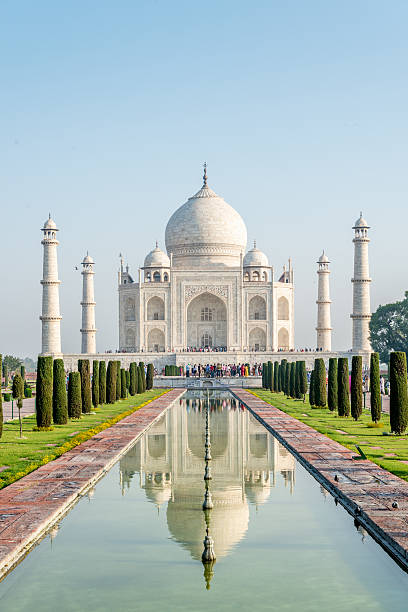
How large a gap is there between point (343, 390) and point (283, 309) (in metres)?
25.8

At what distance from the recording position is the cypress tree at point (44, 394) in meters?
13.4

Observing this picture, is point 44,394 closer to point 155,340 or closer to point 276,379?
point 276,379

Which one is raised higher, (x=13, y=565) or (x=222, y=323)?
(x=222, y=323)

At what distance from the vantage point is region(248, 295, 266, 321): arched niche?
4144 cm

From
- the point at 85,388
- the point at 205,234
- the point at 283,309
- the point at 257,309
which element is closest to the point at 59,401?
the point at 85,388

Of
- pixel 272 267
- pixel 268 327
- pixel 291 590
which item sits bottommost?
pixel 291 590

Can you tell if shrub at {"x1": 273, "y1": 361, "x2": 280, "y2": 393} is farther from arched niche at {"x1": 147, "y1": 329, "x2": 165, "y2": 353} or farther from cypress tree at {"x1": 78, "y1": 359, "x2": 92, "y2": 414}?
arched niche at {"x1": 147, "y1": 329, "x2": 165, "y2": 353}

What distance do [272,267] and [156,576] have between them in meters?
39.2

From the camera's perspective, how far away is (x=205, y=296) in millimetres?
42344

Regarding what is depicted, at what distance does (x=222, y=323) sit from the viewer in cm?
4216

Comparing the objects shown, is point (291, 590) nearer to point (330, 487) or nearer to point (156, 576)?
point (156, 576)

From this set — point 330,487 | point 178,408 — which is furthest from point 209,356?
point 330,487

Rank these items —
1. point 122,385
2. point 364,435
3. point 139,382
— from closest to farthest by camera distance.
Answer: point 364,435
point 122,385
point 139,382

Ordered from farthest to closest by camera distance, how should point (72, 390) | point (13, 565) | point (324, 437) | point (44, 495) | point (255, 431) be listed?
point (72, 390)
point (255, 431)
point (324, 437)
point (44, 495)
point (13, 565)
